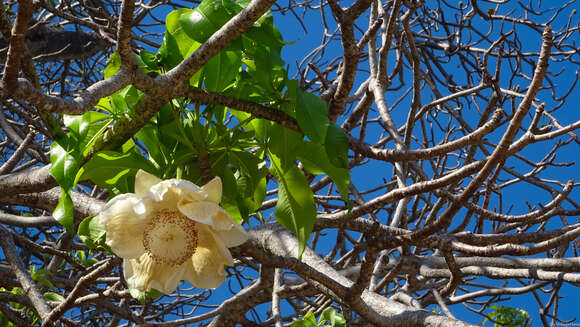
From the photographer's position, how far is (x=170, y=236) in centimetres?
107

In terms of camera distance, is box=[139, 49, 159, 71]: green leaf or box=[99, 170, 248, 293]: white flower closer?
box=[99, 170, 248, 293]: white flower

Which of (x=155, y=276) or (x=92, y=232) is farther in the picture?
(x=92, y=232)

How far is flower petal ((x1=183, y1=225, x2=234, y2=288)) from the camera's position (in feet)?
3.64

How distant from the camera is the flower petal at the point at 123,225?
1.08 m

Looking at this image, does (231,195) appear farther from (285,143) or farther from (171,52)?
(171,52)

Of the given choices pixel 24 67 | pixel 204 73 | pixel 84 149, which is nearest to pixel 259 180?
pixel 204 73

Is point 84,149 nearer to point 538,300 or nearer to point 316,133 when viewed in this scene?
point 316,133

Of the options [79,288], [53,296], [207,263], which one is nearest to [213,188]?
[207,263]

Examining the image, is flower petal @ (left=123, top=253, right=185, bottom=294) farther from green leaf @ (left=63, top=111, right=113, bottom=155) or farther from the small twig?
the small twig

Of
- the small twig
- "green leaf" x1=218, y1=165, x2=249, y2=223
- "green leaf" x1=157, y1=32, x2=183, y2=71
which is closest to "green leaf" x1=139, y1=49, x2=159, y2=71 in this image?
"green leaf" x1=157, y1=32, x2=183, y2=71

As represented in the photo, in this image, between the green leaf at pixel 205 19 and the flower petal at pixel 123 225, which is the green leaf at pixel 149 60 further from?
the flower petal at pixel 123 225

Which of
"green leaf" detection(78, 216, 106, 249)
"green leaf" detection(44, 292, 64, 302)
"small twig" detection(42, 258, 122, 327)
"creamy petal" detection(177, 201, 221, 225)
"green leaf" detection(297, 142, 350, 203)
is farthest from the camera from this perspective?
"green leaf" detection(44, 292, 64, 302)

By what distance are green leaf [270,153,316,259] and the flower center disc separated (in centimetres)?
24

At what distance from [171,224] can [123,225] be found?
84 mm
